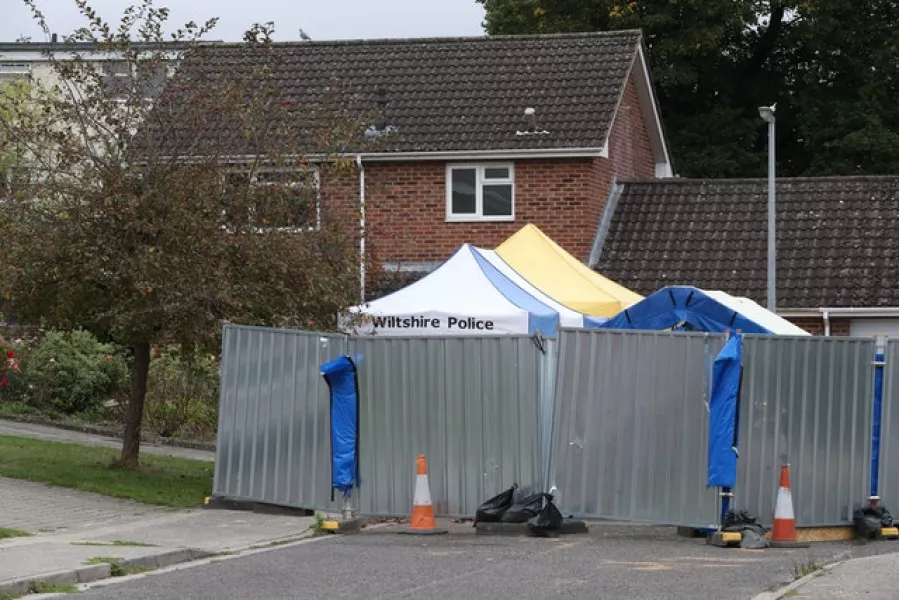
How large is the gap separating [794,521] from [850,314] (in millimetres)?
14251

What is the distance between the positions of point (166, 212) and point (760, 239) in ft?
51.9

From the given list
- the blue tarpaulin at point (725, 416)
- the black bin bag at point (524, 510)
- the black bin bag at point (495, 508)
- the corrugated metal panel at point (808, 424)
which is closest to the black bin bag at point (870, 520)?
the corrugated metal panel at point (808, 424)

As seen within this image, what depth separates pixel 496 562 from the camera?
46.0ft

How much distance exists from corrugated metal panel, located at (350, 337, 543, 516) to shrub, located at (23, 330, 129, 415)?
1138cm

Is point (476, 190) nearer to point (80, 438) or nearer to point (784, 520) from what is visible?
point (80, 438)

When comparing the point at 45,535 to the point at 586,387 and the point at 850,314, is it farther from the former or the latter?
the point at 850,314

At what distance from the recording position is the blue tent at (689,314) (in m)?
20.9

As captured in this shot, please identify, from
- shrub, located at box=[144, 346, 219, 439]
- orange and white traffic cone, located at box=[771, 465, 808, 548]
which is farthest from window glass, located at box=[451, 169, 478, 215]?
orange and white traffic cone, located at box=[771, 465, 808, 548]

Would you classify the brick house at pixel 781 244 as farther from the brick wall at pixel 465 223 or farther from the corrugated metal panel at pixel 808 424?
the corrugated metal panel at pixel 808 424

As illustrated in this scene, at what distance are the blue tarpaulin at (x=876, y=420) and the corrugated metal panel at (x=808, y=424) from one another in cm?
8

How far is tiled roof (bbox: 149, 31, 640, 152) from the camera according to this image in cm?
3116

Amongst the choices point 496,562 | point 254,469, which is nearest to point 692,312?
point 254,469

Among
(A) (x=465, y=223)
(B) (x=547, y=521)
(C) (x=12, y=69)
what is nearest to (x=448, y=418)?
(B) (x=547, y=521)

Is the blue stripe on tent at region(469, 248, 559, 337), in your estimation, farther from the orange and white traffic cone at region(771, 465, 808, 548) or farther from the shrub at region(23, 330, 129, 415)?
the shrub at region(23, 330, 129, 415)
